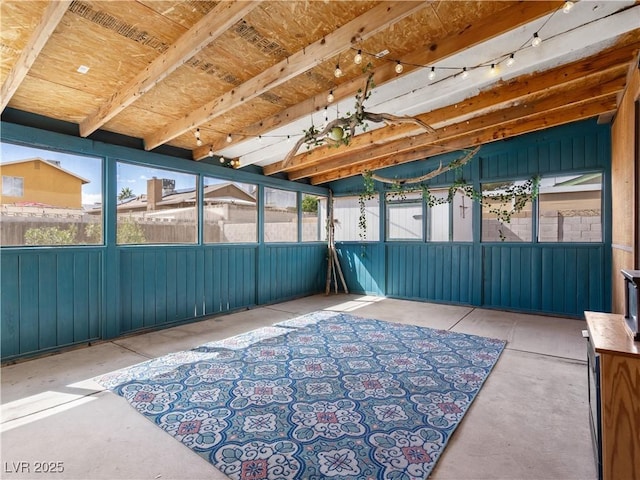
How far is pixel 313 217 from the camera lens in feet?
25.0

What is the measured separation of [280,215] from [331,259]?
1.72m

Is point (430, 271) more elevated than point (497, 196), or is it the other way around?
point (497, 196)

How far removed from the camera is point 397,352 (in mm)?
3568

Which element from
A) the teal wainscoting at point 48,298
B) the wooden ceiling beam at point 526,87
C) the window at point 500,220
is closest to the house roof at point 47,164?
the teal wainscoting at point 48,298

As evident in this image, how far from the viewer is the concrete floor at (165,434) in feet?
5.86

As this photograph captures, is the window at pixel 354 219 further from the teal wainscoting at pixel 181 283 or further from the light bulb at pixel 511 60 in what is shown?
the light bulb at pixel 511 60

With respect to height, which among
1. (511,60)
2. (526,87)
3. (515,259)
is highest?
(526,87)

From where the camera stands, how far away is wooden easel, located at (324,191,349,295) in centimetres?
745

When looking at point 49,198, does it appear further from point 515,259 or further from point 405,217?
point 515,259

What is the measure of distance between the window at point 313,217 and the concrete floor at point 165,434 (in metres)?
Answer: 3.97

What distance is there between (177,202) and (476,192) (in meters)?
5.12

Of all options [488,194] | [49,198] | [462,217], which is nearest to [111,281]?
[49,198]

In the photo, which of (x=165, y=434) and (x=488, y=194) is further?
(x=488, y=194)

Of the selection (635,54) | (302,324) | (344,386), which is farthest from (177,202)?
(635,54)
